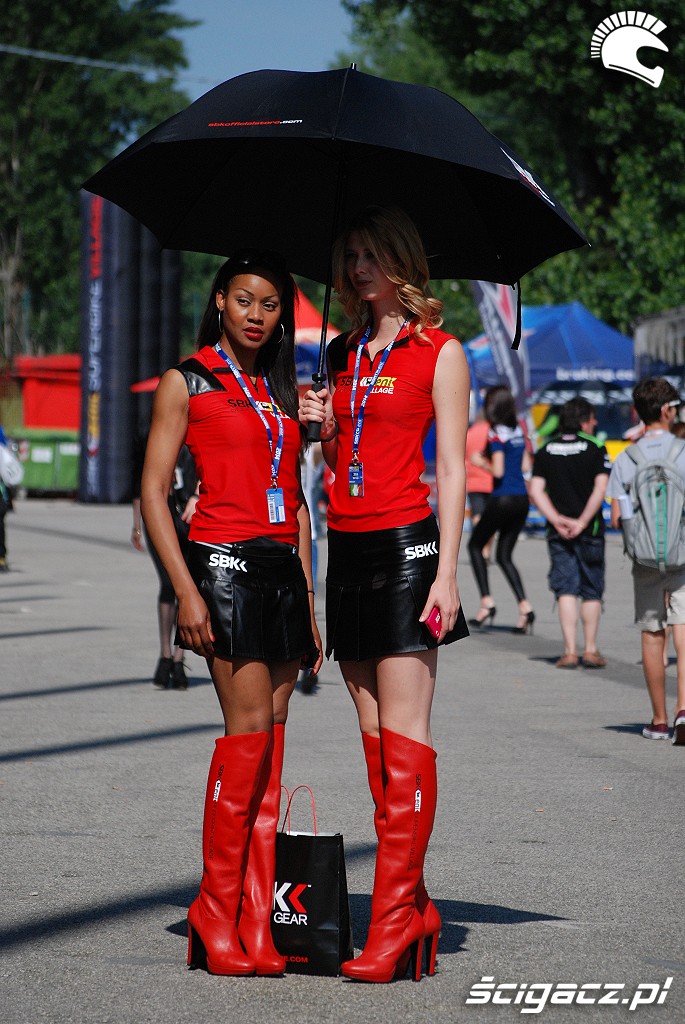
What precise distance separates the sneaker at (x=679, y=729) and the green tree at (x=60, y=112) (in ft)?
161

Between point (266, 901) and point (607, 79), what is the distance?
3328 cm

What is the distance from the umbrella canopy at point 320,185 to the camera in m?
4.26

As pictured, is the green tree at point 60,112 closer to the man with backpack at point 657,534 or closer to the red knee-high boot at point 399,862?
the man with backpack at point 657,534

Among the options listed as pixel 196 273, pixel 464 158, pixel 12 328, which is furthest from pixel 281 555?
pixel 196 273

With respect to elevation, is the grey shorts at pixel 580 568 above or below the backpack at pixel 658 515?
below

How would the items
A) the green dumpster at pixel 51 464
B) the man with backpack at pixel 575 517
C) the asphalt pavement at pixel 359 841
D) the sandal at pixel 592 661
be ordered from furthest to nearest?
1. the green dumpster at pixel 51 464
2. the man with backpack at pixel 575 517
3. the sandal at pixel 592 661
4. the asphalt pavement at pixel 359 841

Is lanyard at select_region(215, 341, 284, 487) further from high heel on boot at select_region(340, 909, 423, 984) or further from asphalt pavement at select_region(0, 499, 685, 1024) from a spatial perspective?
asphalt pavement at select_region(0, 499, 685, 1024)

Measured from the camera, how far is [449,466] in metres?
4.10

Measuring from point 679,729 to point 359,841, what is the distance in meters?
2.66

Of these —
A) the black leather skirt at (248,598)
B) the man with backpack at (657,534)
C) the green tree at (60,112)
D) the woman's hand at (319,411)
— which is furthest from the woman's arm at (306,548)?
the green tree at (60,112)

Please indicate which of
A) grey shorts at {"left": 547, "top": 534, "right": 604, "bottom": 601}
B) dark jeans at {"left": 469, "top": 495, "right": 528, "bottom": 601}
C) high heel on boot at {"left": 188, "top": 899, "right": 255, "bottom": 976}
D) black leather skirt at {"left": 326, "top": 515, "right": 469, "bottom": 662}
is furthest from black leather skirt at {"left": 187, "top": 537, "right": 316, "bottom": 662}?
dark jeans at {"left": 469, "top": 495, "right": 528, "bottom": 601}

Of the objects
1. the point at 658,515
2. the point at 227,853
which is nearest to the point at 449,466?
the point at 227,853

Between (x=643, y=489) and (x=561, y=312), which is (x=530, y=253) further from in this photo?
(x=561, y=312)

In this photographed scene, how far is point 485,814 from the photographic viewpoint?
20.1 ft
